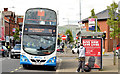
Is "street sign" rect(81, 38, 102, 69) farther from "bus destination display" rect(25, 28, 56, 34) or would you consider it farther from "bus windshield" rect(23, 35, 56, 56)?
"bus destination display" rect(25, 28, 56, 34)

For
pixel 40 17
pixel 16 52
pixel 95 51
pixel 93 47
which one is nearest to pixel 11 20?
pixel 16 52

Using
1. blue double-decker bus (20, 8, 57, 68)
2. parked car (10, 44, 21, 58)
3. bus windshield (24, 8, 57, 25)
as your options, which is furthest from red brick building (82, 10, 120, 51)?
blue double-decker bus (20, 8, 57, 68)

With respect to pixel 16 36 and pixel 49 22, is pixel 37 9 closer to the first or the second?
pixel 49 22

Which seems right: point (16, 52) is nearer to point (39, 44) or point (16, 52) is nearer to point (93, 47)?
point (39, 44)

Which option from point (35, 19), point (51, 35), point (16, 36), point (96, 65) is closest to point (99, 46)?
point (96, 65)

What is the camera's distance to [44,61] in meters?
17.8

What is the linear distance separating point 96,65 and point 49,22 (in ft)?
14.7

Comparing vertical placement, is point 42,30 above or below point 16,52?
above

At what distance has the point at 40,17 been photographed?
18422mm

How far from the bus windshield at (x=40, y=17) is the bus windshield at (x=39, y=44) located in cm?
106

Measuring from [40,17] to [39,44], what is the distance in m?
1.94

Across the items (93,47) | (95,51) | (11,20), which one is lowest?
(95,51)

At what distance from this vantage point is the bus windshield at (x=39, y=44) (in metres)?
18.0

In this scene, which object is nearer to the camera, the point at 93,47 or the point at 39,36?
the point at 93,47
